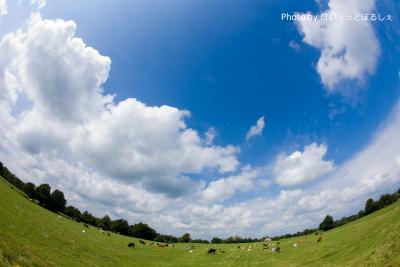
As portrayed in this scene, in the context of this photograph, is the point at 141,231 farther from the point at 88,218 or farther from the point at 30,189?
the point at 30,189

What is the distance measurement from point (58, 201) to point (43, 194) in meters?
9.49

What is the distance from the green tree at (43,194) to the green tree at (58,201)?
3.04m

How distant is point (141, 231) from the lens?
6280 inches

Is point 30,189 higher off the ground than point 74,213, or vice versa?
point 30,189

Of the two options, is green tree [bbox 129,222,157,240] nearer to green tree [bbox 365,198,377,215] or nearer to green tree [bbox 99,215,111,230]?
green tree [bbox 99,215,111,230]

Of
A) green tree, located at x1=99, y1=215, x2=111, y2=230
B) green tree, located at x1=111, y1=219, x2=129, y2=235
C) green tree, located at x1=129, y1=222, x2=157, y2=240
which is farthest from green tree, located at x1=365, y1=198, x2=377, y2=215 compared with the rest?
green tree, located at x1=99, y1=215, x2=111, y2=230

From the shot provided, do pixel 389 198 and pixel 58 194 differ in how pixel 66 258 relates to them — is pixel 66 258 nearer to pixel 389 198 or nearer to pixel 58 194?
pixel 58 194

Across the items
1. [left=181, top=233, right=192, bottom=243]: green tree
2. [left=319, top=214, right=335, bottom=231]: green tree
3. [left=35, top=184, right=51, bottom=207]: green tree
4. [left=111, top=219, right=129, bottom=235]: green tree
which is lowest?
[left=181, top=233, right=192, bottom=243]: green tree

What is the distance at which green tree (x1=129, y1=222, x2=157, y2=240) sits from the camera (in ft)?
524

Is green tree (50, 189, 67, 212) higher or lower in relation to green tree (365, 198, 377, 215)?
lower

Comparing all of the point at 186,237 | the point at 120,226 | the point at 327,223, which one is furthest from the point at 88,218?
the point at 327,223

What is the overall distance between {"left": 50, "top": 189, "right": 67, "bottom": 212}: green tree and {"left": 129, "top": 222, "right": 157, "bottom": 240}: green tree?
42313 millimetres

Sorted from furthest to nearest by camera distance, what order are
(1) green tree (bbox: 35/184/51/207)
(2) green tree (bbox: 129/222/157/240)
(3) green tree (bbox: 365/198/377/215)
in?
(2) green tree (bbox: 129/222/157/240) → (1) green tree (bbox: 35/184/51/207) → (3) green tree (bbox: 365/198/377/215)

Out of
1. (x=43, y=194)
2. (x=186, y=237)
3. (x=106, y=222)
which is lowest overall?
(x=186, y=237)
